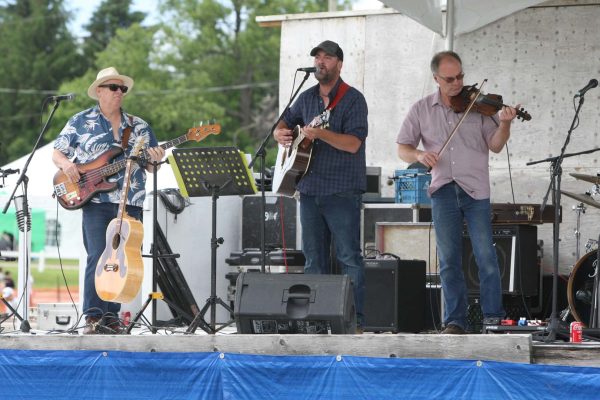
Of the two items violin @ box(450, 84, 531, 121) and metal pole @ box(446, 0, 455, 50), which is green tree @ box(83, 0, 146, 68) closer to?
metal pole @ box(446, 0, 455, 50)

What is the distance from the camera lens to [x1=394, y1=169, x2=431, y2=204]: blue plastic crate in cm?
925

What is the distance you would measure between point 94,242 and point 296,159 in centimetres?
145

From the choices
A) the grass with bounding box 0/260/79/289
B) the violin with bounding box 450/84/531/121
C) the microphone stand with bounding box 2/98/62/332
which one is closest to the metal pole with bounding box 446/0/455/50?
the violin with bounding box 450/84/531/121

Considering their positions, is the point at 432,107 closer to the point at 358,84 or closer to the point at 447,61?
the point at 447,61

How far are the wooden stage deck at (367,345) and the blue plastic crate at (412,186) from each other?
337 centimetres

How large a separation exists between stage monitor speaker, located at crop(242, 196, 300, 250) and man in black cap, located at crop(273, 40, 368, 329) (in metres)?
2.99

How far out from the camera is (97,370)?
20.9 ft

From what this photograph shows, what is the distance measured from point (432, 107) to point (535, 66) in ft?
11.3

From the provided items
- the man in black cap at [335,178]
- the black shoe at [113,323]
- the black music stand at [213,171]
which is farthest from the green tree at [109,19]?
the man in black cap at [335,178]

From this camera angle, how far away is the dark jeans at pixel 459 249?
6.73 meters

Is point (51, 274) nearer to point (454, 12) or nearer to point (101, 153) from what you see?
point (454, 12)

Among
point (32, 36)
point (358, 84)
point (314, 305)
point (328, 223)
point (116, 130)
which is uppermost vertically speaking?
point (32, 36)

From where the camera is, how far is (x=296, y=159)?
6941mm

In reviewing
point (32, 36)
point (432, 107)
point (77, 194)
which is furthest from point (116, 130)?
point (32, 36)
